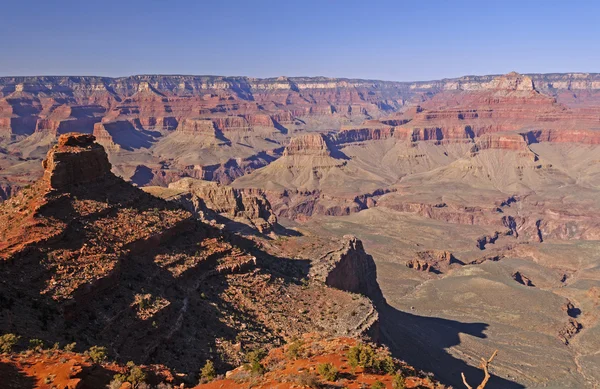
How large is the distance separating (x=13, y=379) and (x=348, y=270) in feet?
143

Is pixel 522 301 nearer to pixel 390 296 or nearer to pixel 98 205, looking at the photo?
pixel 390 296

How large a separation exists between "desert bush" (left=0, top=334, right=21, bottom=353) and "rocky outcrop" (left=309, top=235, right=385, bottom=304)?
3132cm

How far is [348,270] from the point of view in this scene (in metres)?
59.3

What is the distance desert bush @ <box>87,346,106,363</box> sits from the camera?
2259 cm

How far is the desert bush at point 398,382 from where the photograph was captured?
19891 millimetres

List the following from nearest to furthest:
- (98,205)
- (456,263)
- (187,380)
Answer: (187,380) → (98,205) → (456,263)

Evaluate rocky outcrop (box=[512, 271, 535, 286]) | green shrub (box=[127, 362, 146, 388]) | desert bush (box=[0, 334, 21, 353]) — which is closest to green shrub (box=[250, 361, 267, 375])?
green shrub (box=[127, 362, 146, 388])

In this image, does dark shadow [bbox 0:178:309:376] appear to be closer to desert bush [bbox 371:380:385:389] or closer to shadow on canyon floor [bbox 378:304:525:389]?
desert bush [bbox 371:380:385:389]

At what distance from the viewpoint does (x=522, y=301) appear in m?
82.8

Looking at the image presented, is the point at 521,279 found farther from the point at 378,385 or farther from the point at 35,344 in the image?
the point at 35,344

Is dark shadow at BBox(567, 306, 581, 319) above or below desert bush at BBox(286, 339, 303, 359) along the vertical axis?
below

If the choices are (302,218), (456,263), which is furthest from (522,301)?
(302,218)

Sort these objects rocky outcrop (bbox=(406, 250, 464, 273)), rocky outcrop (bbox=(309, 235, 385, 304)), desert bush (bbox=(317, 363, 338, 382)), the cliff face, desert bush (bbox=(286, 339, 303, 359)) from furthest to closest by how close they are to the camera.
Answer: rocky outcrop (bbox=(406, 250, 464, 273))
rocky outcrop (bbox=(309, 235, 385, 304))
the cliff face
desert bush (bbox=(286, 339, 303, 359))
desert bush (bbox=(317, 363, 338, 382))

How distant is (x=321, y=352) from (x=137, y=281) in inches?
574
